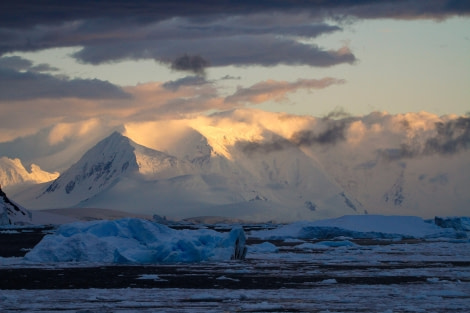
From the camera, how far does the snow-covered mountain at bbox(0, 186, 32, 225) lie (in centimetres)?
10531

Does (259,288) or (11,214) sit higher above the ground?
(11,214)

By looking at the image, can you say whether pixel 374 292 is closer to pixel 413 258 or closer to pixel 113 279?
pixel 113 279

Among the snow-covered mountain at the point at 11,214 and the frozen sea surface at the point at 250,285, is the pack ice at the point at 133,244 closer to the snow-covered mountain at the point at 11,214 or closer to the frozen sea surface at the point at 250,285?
the frozen sea surface at the point at 250,285

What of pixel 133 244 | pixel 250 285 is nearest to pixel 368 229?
pixel 133 244

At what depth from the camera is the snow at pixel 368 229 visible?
6838 centimetres

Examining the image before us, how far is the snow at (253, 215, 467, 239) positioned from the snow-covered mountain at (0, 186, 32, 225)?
43.8 meters

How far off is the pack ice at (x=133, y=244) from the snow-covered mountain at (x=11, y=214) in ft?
213

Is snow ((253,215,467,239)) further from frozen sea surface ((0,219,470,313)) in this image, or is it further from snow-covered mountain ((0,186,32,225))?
snow-covered mountain ((0,186,32,225))

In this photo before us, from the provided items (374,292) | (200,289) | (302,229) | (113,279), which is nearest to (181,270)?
(113,279)

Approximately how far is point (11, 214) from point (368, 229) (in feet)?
207

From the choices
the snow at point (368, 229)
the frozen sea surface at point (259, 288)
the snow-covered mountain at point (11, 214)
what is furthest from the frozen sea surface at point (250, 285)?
the snow-covered mountain at point (11, 214)

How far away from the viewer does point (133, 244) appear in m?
41.1

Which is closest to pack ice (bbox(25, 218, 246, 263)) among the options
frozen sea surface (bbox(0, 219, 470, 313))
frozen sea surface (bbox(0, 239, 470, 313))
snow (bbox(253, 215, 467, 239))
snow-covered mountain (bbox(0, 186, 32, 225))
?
frozen sea surface (bbox(0, 219, 470, 313))

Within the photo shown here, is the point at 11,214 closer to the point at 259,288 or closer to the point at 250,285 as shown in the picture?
the point at 250,285
